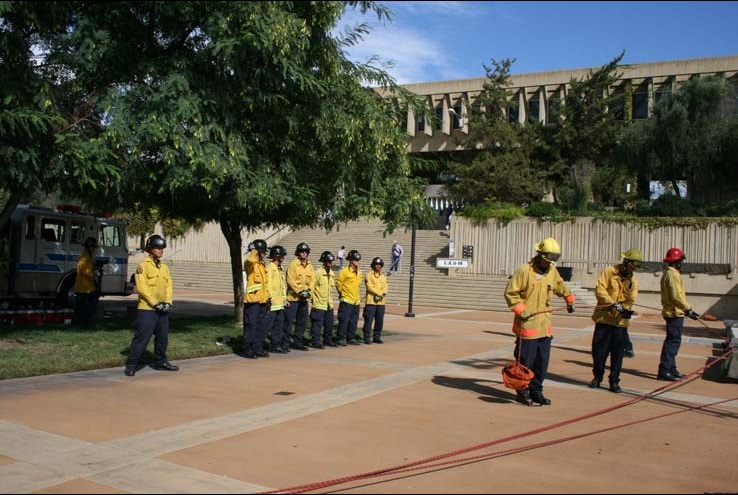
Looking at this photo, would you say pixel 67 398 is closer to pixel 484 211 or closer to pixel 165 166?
pixel 165 166

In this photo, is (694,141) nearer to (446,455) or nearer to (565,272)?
(565,272)

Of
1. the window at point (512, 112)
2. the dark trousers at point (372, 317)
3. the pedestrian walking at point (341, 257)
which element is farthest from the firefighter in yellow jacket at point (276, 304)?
the window at point (512, 112)

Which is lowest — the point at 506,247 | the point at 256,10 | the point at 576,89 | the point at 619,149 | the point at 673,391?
the point at 673,391

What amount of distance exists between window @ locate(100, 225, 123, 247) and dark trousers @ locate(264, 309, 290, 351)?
297 inches

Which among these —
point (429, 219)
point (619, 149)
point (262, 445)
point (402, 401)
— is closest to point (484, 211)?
point (619, 149)

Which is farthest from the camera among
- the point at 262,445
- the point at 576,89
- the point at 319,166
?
the point at 576,89

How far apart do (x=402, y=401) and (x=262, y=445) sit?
102 inches

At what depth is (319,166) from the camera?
1391 centimetres

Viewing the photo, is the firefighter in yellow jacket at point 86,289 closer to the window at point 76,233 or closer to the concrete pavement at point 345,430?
the window at point 76,233

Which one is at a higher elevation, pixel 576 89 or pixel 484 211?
pixel 576 89

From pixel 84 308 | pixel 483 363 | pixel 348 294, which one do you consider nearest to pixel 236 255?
pixel 348 294

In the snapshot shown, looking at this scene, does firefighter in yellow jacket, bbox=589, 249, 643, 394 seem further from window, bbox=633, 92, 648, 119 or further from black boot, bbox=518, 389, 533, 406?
window, bbox=633, 92, 648, 119

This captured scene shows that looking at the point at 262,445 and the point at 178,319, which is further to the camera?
the point at 178,319

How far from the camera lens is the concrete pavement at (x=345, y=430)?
5590 mm
